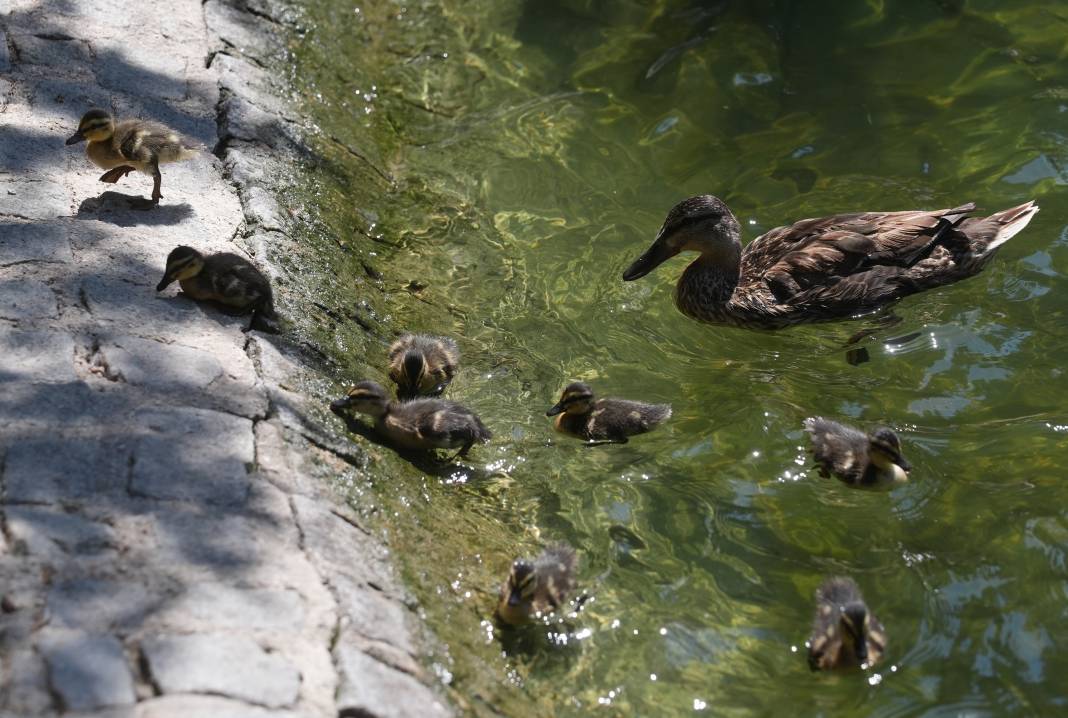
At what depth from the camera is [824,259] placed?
6.67 meters

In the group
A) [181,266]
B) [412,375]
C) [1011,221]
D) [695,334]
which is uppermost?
[1011,221]

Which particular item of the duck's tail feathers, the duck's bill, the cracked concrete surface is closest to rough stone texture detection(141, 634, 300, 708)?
the cracked concrete surface

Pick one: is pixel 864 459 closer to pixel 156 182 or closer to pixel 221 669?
pixel 221 669

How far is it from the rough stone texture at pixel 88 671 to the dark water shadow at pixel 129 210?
2.76 meters

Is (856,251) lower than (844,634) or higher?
higher

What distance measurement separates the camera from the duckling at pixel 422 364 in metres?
5.54

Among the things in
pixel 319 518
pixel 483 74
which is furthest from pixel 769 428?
pixel 483 74

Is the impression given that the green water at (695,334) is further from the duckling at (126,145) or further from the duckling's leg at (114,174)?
the duckling's leg at (114,174)

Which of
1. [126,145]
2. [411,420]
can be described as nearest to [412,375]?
[411,420]

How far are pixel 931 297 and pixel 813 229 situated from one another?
767 mm

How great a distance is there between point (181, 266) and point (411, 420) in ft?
3.93

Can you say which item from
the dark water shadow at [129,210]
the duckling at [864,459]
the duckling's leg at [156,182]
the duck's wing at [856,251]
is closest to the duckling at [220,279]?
the dark water shadow at [129,210]

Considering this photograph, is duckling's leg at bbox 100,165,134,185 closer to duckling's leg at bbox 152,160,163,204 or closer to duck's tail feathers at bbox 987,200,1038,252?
duckling's leg at bbox 152,160,163,204

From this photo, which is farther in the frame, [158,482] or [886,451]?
[886,451]
